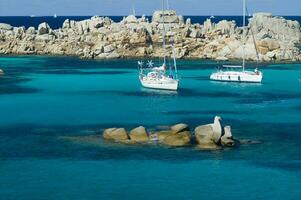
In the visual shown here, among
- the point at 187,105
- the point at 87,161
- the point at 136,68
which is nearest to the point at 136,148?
the point at 87,161

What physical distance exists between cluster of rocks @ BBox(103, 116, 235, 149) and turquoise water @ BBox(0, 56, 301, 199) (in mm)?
1341

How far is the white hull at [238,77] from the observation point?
304 feet

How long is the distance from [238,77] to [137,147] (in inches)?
1852

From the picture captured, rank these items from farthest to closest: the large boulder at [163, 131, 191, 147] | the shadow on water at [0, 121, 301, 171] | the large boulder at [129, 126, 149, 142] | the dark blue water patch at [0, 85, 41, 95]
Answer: the dark blue water patch at [0, 85, 41, 95], the large boulder at [129, 126, 149, 142], the large boulder at [163, 131, 191, 147], the shadow on water at [0, 121, 301, 171]

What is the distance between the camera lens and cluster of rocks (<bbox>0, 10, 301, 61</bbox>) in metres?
126

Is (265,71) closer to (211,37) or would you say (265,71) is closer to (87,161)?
(211,37)

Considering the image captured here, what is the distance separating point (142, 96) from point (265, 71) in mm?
33483

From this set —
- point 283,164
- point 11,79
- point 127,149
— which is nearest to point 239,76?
point 11,79

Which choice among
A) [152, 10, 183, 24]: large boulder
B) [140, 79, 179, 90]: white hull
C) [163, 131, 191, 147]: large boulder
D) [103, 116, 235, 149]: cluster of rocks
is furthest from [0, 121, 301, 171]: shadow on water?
[152, 10, 183, 24]: large boulder

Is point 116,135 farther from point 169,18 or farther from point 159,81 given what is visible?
point 169,18

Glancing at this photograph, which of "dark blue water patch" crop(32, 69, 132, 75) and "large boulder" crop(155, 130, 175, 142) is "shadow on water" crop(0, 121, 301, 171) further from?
"dark blue water patch" crop(32, 69, 132, 75)

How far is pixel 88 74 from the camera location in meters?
103

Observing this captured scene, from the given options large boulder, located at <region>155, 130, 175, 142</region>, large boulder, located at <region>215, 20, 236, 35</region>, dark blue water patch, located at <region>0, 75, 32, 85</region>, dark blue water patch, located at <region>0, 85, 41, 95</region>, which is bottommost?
dark blue water patch, located at <region>0, 75, 32, 85</region>

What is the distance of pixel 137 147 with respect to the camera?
161ft
